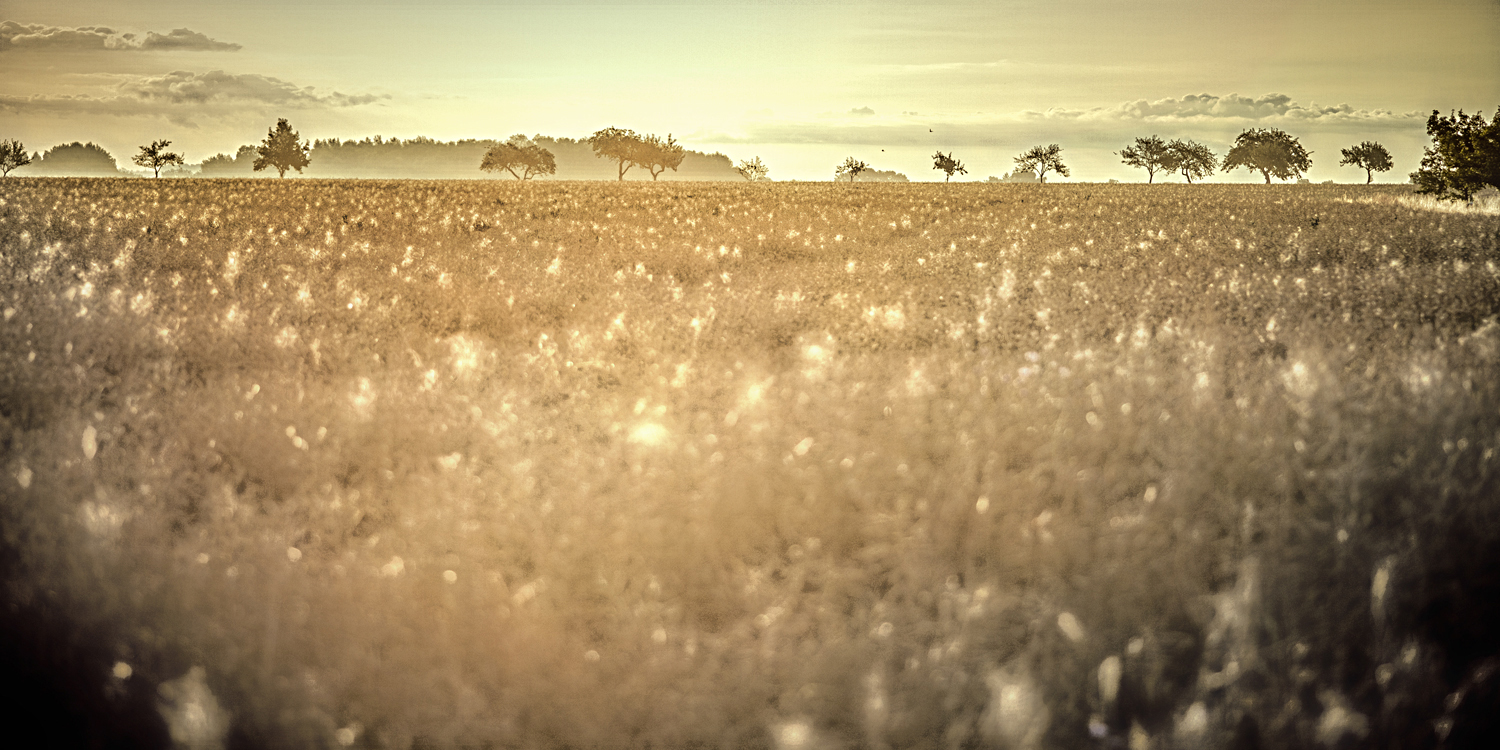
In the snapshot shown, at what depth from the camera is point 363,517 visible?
332 centimetres

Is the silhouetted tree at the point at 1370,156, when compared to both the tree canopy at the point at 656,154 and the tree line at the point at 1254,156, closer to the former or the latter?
the tree line at the point at 1254,156

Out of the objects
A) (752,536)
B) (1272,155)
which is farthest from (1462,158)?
(1272,155)

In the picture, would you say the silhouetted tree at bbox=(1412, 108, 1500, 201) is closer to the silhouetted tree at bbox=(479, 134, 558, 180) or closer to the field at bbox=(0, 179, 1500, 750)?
the field at bbox=(0, 179, 1500, 750)

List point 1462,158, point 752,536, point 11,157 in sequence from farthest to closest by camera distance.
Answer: point 11,157
point 1462,158
point 752,536

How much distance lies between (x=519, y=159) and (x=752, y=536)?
10551cm

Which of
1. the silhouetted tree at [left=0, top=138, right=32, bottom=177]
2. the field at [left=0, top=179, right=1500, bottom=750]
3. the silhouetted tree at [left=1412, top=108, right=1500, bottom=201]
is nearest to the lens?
the field at [left=0, top=179, right=1500, bottom=750]

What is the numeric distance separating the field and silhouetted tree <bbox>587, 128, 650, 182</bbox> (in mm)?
100036

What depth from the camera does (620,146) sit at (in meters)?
103

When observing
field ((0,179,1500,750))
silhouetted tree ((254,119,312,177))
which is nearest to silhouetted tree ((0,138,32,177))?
silhouetted tree ((254,119,312,177))

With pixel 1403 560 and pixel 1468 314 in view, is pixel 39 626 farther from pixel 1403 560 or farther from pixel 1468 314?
pixel 1468 314

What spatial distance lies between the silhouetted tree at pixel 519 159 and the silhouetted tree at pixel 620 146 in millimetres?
6219

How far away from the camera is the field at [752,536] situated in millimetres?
2314

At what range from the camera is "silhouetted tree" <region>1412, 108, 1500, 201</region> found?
24297 millimetres

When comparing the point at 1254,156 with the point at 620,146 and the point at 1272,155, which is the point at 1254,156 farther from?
the point at 620,146
